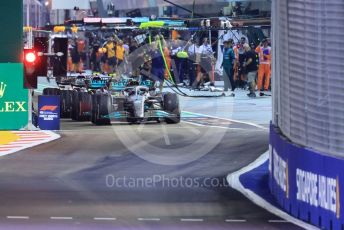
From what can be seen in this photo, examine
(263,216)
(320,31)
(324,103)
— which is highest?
(320,31)

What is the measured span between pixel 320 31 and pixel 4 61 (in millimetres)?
14948

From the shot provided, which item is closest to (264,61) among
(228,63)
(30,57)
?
(228,63)

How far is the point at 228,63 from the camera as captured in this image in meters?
34.0

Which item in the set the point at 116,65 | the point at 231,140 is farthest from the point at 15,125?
the point at 116,65

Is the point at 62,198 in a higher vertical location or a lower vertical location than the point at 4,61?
lower

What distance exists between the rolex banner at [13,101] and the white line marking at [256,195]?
7704mm

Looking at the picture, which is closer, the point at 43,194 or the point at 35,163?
the point at 43,194

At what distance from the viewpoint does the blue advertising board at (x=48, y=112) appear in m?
23.0

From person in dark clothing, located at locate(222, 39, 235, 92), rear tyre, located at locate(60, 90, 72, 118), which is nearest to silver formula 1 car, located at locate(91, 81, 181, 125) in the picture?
rear tyre, located at locate(60, 90, 72, 118)

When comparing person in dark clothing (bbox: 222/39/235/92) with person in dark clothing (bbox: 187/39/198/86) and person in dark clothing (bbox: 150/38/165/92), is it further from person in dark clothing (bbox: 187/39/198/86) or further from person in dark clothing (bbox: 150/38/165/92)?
person in dark clothing (bbox: 150/38/165/92)

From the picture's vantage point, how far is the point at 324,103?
10359mm

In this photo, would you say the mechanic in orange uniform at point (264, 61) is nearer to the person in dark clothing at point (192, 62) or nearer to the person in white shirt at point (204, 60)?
the person in white shirt at point (204, 60)

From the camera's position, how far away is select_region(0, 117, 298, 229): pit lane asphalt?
11078 millimetres

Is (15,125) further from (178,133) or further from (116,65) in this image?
(116,65)
